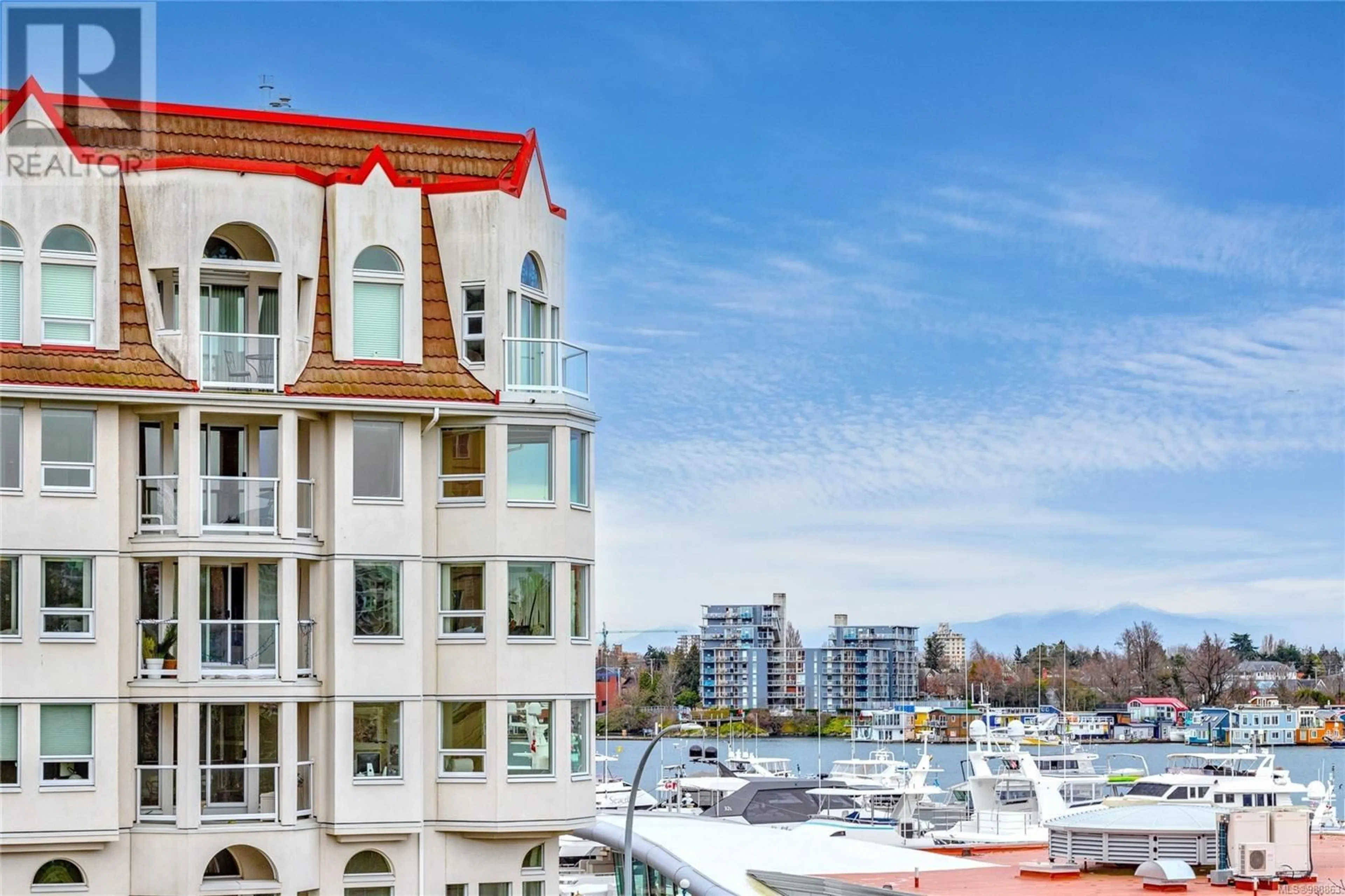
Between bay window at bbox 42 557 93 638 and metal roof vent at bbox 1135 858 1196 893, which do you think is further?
metal roof vent at bbox 1135 858 1196 893

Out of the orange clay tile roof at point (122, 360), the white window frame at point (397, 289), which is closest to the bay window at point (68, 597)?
the orange clay tile roof at point (122, 360)

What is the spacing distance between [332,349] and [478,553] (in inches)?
164

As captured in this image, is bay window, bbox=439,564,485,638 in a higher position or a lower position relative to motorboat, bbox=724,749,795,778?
higher

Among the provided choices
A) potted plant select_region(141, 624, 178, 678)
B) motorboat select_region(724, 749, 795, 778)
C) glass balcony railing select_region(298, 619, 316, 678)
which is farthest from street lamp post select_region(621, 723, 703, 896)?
motorboat select_region(724, 749, 795, 778)

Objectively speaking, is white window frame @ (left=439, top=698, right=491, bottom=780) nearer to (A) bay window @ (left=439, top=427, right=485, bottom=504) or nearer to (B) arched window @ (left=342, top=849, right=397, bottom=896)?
(B) arched window @ (left=342, top=849, right=397, bottom=896)

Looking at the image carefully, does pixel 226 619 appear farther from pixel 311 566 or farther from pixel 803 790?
pixel 803 790

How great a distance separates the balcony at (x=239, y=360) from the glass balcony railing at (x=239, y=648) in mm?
3820

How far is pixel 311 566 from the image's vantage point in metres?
32.5

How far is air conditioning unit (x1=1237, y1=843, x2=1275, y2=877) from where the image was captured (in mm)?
42469

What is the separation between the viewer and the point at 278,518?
105ft

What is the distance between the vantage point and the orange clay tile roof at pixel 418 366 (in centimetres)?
3241

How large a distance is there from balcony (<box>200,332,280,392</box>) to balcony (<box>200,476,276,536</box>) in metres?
1.53

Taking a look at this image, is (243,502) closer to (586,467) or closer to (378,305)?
(378,305)

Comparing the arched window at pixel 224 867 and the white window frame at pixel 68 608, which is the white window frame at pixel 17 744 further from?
the arched window at pixel 224 867
